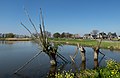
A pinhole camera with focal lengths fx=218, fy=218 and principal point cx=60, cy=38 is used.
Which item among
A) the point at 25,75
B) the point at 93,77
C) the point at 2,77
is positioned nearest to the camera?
the point at 93,77

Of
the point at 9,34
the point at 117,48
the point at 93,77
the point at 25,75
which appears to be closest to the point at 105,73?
the point at 93,77

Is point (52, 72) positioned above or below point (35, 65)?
below

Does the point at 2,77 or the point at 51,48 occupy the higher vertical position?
the point at 51,48

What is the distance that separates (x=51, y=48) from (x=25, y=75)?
6.34 meters

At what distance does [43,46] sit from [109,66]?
12757 mm

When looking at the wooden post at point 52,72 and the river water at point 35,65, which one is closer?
the wooden post at point 52,72

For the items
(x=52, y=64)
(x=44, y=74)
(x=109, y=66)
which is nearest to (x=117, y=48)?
(x=52, y=64)

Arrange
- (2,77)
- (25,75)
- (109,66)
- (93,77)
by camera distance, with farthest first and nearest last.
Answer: (25,75) → (2,77) → (109,66) → (93,77)

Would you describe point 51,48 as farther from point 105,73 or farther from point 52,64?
point 105,73

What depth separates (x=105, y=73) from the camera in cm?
1435

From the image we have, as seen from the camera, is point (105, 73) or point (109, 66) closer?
point (105, 73)

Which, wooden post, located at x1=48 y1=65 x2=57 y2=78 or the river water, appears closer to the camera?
wooden post, located at x1=48 y1=65 x2=57 y2=78

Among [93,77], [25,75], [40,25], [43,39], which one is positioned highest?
[40,25]

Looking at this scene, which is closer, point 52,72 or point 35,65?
point 52,72
